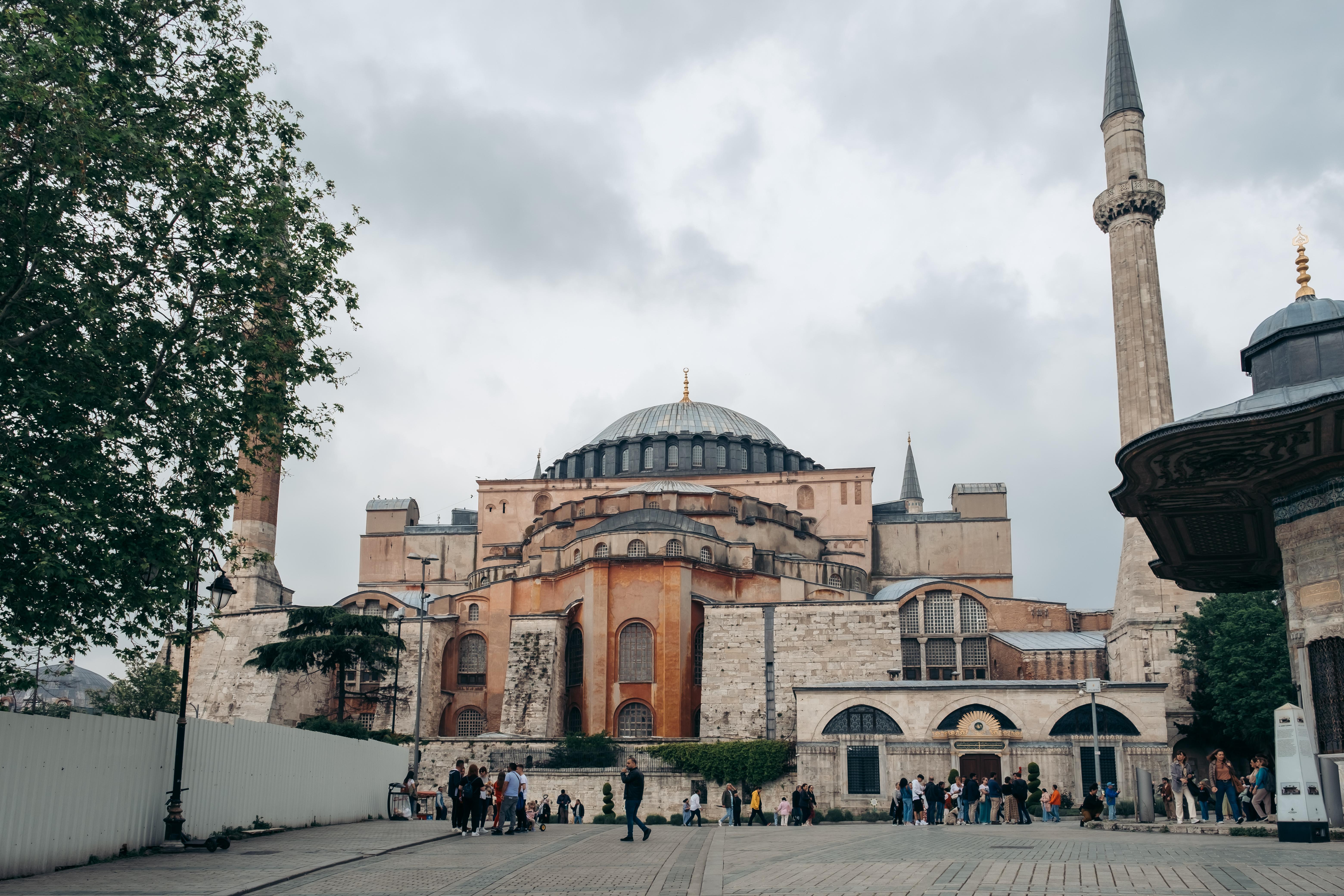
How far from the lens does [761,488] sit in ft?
180

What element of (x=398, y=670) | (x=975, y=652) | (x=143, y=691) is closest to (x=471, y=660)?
(x=398, y=670)

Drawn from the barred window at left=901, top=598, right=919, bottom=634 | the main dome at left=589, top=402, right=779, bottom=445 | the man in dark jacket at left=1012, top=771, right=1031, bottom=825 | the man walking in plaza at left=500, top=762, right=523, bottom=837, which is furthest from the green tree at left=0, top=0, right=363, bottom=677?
the main dome at left=589, top=402, right=779, bottom=445

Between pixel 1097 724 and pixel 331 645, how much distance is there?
22955 mm

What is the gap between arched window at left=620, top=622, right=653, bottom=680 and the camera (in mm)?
39531

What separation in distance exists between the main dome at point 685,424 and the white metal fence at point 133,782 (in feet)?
131

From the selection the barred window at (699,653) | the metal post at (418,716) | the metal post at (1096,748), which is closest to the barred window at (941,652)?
the barred window at (699,653)

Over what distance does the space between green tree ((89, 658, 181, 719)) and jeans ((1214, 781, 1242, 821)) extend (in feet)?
123

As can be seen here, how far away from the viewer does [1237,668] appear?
32.6m

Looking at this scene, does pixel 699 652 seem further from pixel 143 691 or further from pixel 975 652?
pixel 143 691

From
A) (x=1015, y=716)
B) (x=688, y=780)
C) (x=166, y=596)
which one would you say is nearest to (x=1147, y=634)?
(x=1015, y=716)

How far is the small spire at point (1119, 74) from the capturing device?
134ft

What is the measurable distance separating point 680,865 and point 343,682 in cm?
2554

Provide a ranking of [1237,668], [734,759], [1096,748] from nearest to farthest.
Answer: [1096,748] < [1237,668] < [734,759]

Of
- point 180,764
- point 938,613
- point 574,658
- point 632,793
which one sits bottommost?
point 632,793
